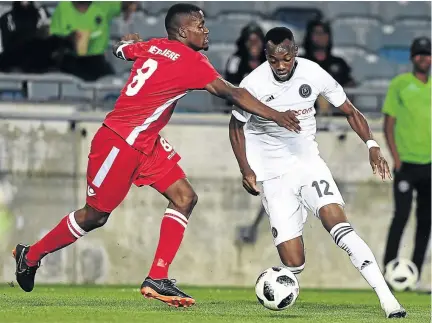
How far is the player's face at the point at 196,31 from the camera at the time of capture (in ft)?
28.3

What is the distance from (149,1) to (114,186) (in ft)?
22.8

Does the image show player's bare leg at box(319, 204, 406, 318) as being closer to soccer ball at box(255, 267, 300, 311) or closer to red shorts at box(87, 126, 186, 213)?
soccer ball at box(255, 267, 300, 311)

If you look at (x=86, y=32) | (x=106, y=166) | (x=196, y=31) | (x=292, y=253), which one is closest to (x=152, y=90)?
(x=196, y=31)

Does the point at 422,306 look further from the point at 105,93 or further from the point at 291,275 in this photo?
the point at 105,93

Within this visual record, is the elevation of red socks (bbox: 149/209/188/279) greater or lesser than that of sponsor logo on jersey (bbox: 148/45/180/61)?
lesser

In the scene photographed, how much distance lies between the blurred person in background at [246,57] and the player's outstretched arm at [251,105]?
16.1 feet

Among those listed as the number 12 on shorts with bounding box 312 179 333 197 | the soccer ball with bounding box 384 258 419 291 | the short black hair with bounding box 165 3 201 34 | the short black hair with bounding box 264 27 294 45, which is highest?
the short black hair with bounding box 165 3 201 34

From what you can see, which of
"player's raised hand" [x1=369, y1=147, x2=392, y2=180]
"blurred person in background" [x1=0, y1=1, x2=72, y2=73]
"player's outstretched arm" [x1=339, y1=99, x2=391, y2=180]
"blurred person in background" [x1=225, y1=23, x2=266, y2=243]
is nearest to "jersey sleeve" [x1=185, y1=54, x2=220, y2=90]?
"player's outstretched arm" [x1=339, y1=99, x2=391, y2=180]

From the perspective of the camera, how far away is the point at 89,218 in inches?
348

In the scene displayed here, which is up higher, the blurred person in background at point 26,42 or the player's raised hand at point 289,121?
the blurred person in background at point 26,42

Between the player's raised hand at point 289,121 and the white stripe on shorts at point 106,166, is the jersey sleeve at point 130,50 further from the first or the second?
the player's raised hand at point 289,121

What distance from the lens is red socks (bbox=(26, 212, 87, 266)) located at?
889 centimetres

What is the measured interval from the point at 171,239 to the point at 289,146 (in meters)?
1.16

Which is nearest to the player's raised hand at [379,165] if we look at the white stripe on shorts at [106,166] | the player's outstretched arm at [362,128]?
the player's outstretched arm at [362,128]
